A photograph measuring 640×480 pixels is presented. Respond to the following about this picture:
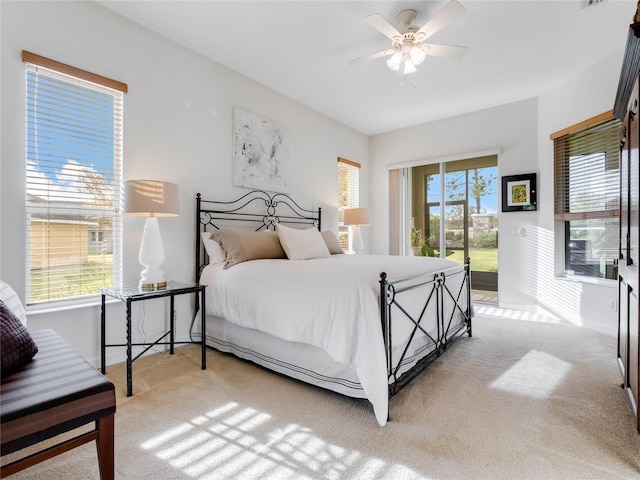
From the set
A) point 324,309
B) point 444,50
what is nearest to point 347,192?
point 444,50

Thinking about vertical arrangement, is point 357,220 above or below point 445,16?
below

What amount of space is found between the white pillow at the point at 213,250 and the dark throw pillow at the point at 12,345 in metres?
1.65

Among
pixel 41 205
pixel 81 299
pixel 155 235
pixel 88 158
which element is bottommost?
pixel 81 299

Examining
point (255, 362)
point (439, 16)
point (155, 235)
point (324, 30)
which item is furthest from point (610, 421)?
point (324, 30)

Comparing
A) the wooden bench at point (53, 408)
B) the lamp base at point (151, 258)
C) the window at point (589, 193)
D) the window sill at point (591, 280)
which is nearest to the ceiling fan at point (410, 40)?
the window at point (589, 193)

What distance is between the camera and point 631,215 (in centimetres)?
167

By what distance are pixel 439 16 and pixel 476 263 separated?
3567mm

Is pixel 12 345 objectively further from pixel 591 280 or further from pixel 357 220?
pixel 591 280

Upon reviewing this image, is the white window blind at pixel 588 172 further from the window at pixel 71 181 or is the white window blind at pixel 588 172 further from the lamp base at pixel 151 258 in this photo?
the window at pixel 71 181

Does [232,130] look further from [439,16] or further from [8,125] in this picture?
[439,16]

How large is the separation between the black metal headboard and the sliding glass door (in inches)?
73.1

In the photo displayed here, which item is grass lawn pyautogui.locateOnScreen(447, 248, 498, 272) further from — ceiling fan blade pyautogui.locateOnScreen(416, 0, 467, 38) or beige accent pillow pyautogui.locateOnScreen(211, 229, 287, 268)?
ceiling fan blade pyautogui.locateOnScreen(416, 0, 467, 38)

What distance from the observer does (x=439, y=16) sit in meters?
2.21

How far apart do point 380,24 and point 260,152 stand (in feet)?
6.06
